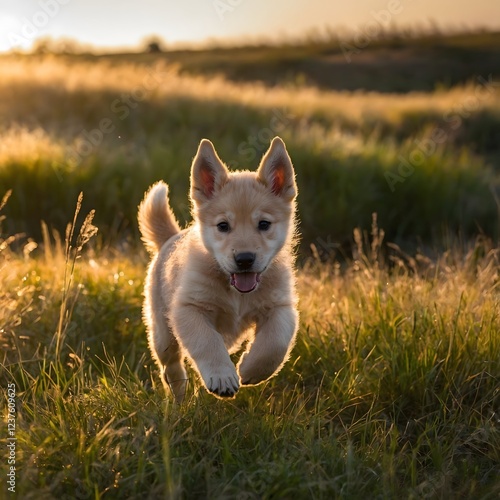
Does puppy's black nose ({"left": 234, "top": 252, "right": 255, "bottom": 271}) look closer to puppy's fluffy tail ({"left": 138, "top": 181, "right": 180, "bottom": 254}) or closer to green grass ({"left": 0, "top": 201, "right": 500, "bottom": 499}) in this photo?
green grass ({"left": 0, "top": 201, "right": 500, "bottom": 499})

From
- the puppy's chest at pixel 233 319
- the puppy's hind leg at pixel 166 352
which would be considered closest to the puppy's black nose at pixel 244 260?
the puppy's chest at pixel 233 319

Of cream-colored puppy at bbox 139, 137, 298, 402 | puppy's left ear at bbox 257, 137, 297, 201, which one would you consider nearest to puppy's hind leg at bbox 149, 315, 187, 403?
cream-colored puppy at bbox 139, 137, 298, 402

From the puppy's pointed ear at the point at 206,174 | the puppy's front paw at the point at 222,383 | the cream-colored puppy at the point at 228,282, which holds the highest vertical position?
the puppy's pointed ear at the point at 206,174

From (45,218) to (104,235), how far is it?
943 mm

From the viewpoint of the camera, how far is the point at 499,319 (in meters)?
4.63

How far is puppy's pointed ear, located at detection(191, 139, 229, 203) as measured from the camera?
439 centimetres

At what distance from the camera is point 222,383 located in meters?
3.58

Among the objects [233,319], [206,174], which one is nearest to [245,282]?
[233,319]

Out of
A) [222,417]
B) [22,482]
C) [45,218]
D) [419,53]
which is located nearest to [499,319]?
[222,417]

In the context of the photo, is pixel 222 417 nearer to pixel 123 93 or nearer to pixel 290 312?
pixel 290 312

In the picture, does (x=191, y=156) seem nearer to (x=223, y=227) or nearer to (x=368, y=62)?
(x=223, y=227)

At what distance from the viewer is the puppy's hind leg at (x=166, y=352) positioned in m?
4.54

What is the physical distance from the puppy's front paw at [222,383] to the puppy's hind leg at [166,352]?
0.86 m

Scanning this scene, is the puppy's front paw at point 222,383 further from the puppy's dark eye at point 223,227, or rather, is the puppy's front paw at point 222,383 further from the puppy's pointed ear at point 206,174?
the puppy's pointed ear at point 206,174
